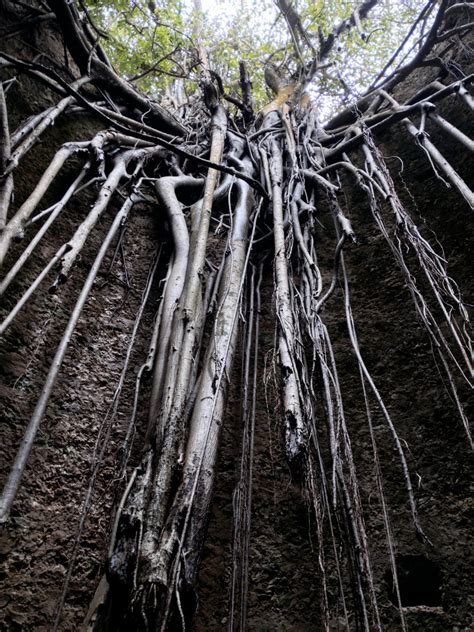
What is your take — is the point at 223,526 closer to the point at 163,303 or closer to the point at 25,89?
the point at 163,303

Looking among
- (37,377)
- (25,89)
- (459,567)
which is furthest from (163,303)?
(25,89)

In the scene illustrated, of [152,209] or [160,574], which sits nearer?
[160,574]

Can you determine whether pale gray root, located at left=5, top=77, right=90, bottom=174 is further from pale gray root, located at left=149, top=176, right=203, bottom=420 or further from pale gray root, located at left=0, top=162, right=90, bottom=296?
pale gray root, located at left=149, top=176, right=203, bottom=420

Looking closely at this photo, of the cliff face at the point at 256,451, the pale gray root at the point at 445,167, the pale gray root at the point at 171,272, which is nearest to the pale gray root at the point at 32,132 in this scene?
the cliff face at the point at 256,451

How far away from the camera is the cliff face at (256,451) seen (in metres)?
1.11

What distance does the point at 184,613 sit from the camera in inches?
37.5

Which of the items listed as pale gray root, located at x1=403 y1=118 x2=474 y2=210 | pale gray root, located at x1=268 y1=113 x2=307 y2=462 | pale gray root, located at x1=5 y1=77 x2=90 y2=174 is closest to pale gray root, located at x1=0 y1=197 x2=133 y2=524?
pale gray root, located at x1=5 y1=77 x2=90 y2=174

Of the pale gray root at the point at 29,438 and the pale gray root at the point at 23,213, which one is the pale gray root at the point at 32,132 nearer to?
the pale gray root at the point at 23,213

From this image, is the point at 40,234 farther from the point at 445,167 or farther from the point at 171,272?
the point at 445,167

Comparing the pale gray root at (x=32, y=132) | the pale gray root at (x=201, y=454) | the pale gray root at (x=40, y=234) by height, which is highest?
the pale gray root at (x=32, y=132)

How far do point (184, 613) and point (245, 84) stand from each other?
2.81 m

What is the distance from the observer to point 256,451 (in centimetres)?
145

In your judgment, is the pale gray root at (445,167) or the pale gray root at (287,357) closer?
the pale gray root at (287,357)

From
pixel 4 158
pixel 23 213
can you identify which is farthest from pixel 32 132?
pixel 23 213
